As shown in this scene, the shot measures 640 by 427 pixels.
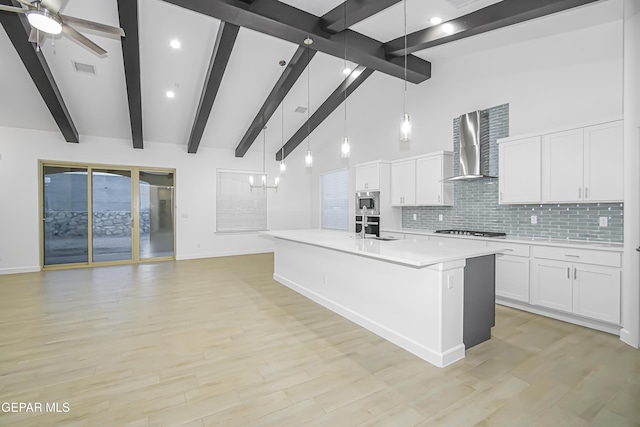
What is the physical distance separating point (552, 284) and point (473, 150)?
206 centimetres

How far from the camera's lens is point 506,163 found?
4.06 meters

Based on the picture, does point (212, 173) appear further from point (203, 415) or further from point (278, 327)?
point (203, 415)

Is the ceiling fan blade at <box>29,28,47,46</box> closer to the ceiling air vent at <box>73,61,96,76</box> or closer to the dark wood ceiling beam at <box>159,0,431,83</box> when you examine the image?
the dark wood ceiling beam at <box>159,0,431,83</box>

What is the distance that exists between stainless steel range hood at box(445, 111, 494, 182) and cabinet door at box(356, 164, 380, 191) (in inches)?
65.1

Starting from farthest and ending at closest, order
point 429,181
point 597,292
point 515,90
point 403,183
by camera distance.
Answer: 1. point 403,183
2. point 429,181
3. point 515,90
4. point 597,292

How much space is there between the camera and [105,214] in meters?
6.98

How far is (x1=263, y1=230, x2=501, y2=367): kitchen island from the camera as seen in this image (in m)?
2.51

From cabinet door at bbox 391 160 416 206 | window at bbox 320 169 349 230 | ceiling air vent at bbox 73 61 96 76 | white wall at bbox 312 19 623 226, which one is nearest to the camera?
white wall at bbox 312 19 623 226

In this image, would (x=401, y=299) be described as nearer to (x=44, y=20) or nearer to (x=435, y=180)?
(x=435, y=180)

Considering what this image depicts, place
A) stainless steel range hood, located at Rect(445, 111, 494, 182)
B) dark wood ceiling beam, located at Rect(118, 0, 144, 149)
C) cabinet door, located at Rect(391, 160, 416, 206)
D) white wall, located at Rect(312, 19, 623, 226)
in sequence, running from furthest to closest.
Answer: cabinet door, located at Rect(391, 160, 416, 206), stainless steel range hood, located at Rect(445, 111, 494, 182), dark wood ceiling beam, located at Rect(118, 0, 144, 149), white wall, located at Rect(312, 19, 623, 226)

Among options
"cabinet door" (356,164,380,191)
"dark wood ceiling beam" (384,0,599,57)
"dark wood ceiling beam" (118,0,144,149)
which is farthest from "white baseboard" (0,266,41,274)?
"dark wood ceiling beam" (384,0,599,57)

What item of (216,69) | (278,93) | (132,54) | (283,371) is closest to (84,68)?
(132,54)

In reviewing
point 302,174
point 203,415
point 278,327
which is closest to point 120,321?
point 278,327

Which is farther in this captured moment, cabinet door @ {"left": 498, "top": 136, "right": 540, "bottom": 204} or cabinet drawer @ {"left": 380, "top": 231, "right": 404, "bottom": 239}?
cabinet drawer @ {"left": 380, "top": 231, "right": 404, "bottom": 239}
